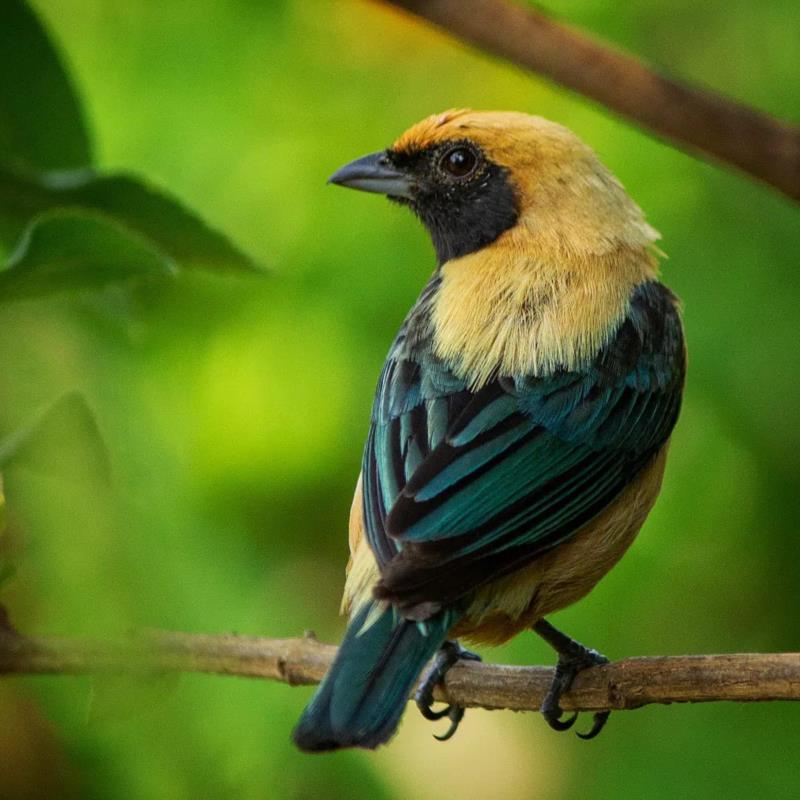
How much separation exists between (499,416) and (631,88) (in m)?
0.89

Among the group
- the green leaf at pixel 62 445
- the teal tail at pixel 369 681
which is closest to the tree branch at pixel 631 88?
the teal tail at pixel 369 681

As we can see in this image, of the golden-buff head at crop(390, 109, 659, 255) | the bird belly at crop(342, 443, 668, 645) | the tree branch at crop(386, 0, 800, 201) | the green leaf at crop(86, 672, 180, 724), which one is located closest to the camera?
the green leaf at crop(86, 672, 180, 724)

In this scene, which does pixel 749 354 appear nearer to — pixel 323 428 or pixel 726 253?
pixel 726 253

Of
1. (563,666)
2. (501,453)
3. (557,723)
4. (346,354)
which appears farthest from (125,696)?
(346,354)

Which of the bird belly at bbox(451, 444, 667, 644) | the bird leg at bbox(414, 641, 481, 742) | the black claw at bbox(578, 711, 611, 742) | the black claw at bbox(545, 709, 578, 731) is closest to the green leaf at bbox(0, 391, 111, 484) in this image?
the bird belly at bbox(451, 444, 667, 644)

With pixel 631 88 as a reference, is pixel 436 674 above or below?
below

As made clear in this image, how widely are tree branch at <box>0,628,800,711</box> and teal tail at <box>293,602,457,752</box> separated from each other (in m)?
0.25

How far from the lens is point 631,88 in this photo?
10.7ft

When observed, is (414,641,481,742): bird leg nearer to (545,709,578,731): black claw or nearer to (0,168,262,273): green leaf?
(545,709,578,731): black claw

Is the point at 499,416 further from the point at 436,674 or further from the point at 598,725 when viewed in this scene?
the point at 598,725

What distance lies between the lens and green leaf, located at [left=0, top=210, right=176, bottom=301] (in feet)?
8.00

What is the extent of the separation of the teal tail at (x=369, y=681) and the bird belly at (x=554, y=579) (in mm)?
303

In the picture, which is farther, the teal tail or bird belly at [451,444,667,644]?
bird belly at [451,444,667,644]

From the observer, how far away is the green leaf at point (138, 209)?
8.73ft
